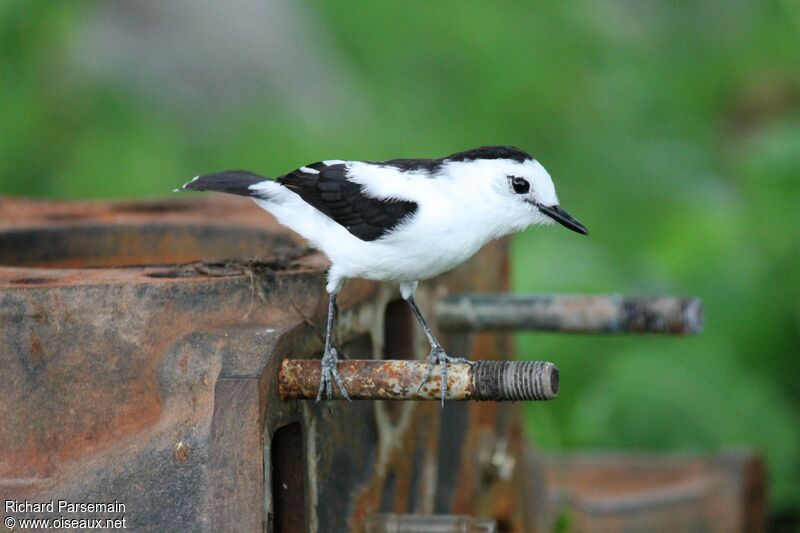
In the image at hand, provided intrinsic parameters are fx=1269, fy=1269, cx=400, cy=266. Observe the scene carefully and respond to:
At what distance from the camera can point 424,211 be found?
122 inches

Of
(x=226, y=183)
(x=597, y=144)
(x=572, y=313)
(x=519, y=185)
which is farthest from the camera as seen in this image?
(x=597, y=144)

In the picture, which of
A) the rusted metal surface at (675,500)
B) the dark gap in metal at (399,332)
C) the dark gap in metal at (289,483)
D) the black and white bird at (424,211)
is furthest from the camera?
the rusted metal surface at (675,500)

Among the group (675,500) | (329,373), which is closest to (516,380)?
(329,373)

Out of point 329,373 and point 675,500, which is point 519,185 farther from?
point 675,500

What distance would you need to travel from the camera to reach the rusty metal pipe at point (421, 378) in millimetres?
2832

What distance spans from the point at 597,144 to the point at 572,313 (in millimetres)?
4673

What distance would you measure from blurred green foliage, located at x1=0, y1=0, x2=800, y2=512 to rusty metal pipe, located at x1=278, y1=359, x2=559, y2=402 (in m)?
2.92

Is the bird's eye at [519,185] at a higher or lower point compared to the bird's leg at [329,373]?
higher

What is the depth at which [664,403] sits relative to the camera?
570cm

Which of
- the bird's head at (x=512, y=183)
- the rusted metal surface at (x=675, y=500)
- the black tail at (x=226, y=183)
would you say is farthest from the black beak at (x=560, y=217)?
the rusted metal surface at (x=675, y=500)

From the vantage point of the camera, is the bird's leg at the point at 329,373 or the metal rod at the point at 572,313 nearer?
the bird's leg at the point at 329,373

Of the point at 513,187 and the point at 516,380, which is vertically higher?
the point at 513,187

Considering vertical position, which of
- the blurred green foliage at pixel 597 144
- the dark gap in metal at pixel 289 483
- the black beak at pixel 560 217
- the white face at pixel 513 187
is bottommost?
the dark gap in metal at pixel 289 483

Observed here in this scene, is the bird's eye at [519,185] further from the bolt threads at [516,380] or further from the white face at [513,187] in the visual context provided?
the bolt threads at [516,380]
